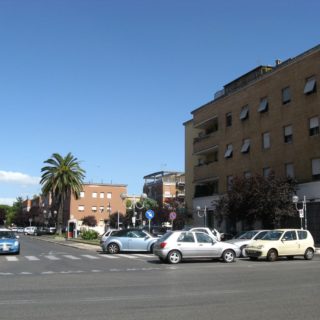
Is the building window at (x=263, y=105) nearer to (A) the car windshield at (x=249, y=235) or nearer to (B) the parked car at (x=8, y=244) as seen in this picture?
(A) the car windshield at (x=249, y=235)

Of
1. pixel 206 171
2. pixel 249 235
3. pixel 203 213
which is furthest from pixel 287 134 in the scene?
pixel 203 213

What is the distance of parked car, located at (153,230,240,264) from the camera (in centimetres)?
2258

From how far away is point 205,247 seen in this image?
23188 millimetres

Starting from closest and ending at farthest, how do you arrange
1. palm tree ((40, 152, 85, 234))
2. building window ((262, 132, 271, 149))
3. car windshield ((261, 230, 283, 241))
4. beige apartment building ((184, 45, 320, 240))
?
car windshield ((261, 230, 283, 241)) < beige apartment building ((184, 45, 320, 240)) < building window ((262, 132, 271, 149)) < palm tree ((40, 152, 85, 234))

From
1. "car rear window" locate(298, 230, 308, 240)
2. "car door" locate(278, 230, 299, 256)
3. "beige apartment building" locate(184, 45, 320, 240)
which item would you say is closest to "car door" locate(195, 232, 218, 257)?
"car door" locate(278, 230, 299, 256)

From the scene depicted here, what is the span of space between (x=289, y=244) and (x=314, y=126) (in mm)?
14765

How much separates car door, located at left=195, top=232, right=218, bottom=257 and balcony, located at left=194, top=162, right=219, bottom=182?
28.1 m

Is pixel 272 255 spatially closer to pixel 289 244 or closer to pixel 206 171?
pixel 289 244

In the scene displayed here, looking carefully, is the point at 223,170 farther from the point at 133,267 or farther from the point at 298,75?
the point at 133,267

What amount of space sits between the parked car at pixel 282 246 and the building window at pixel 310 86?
1499cm

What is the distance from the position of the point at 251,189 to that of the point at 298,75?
929cm

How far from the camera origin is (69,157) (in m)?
77.7

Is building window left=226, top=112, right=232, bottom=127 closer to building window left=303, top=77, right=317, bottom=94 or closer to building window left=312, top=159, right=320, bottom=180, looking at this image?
building window left=303, top=77, right=317, bottom=94

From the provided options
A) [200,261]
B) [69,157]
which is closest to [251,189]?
[200,261]
